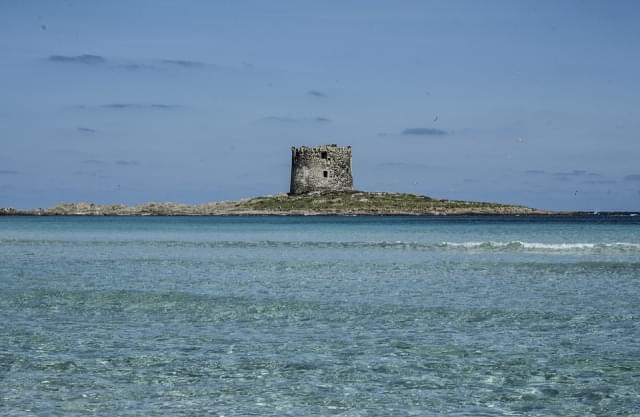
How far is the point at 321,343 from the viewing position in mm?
13867

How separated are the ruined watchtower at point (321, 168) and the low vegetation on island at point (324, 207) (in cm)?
A: 108

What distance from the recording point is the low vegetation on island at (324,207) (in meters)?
112

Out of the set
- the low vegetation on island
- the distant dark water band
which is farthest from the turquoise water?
the low vegetation on island

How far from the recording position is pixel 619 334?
14.5 m

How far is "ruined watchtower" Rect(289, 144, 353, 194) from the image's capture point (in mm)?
112438

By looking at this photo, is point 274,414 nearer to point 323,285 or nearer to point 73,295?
point 73,295

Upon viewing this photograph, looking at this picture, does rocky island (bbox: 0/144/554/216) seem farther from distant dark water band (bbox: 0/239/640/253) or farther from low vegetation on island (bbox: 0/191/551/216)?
distant dark water band (bbox: 0/239/640/253)

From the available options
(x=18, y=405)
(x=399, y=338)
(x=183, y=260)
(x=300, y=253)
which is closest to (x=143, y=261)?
(x=183, y=260)

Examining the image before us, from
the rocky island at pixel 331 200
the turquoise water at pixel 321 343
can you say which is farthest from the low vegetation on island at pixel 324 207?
the turquoise water at pixel 321 343

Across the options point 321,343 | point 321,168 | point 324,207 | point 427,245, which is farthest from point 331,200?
point 321,343

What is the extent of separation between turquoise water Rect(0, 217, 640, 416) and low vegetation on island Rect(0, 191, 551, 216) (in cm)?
8367

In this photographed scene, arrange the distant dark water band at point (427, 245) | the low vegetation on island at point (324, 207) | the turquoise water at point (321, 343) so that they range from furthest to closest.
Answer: the low vegetation on island at point (324, 207), the distant dark water band at point (427, 245), the turquoise water at point (321, 343)

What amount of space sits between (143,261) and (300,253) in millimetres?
7816

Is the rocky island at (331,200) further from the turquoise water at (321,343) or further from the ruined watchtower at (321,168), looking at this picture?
the turquoise water at (321,343)
